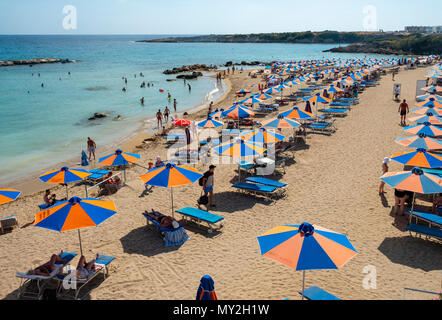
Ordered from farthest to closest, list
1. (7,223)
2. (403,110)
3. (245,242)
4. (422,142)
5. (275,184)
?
(403,110), (422,142), (275,184), (7,223), (245,242)

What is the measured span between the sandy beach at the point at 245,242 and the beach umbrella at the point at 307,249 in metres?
1.46

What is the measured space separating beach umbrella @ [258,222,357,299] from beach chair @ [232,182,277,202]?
484cm

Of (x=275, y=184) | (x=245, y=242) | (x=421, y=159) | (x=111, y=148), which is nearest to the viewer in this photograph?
(x=245, y=242)

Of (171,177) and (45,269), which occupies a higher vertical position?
(171,177)

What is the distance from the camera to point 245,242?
810 centimetres

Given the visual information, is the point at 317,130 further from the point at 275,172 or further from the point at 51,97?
the point at 51,97

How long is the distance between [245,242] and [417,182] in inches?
163

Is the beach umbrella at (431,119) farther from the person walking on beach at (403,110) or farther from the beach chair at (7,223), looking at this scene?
the beach chair at (7,223)

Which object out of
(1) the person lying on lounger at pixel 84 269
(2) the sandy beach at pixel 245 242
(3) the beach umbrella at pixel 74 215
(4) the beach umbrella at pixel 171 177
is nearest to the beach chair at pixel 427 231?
(2) the sandy beach at pixel 245 242

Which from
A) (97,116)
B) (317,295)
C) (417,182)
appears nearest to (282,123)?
(417,182)

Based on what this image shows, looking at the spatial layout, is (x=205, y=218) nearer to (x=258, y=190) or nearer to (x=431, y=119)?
(x=258, y=190)

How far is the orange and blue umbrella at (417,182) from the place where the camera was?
7316mm

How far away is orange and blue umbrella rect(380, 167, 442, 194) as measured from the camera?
7316 millimetres
